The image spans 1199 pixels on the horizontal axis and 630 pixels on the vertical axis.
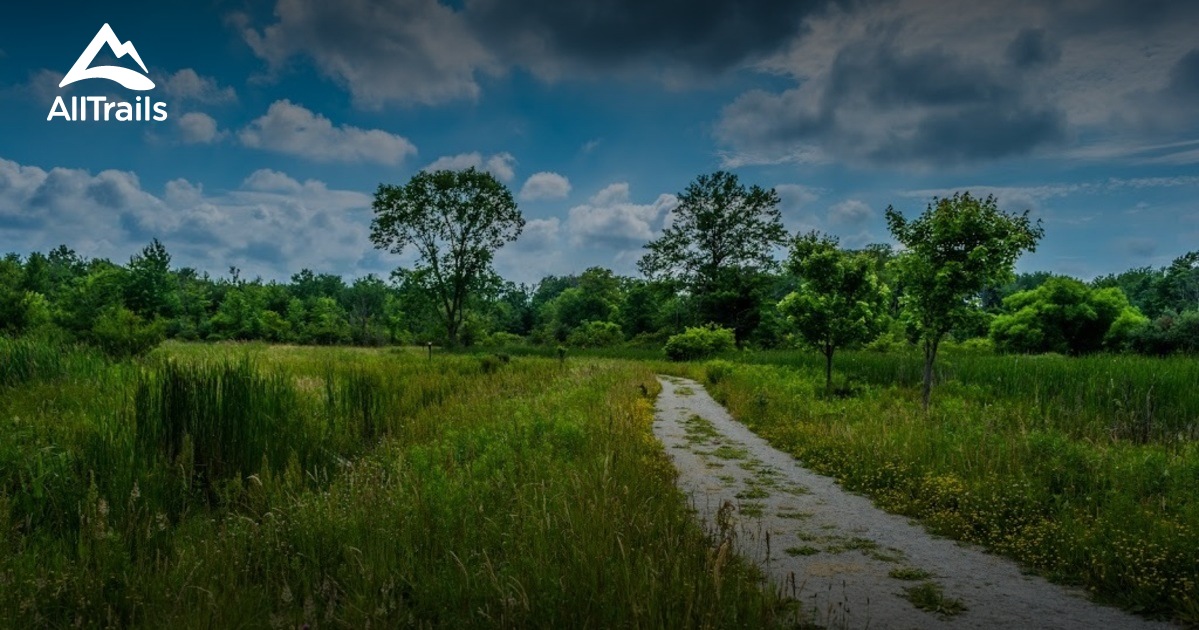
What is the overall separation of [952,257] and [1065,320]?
36903 mm

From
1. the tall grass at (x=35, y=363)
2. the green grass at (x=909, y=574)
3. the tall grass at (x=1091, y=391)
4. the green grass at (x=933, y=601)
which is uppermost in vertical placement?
the tall grass at (x=35, y=363)

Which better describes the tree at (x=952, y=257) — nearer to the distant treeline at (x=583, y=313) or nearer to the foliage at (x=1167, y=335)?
the distant treeline at (x=583, y=313)

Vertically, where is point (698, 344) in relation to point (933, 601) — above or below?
above

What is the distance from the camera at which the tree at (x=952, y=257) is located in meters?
13.0

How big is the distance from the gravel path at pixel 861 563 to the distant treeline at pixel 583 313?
9345mm

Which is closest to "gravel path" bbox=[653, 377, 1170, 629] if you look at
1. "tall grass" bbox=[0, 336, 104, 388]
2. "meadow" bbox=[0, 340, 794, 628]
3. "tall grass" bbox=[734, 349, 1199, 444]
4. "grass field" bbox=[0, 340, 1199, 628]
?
"grass field" bbox=[0, 340, 1199, 628]

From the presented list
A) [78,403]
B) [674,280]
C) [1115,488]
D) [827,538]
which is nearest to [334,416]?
[78,403]

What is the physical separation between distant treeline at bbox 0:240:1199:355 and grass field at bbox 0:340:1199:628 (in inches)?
290

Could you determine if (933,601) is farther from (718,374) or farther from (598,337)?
(598,337)

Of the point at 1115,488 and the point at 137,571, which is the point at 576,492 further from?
the point at 1115,488

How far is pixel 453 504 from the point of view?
17.8ft

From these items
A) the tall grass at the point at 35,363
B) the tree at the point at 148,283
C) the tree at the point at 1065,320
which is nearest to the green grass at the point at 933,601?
the tall grass at the point at 35,363

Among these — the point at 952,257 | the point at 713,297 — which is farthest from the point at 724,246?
the point at 952,257

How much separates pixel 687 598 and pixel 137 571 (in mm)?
3886
